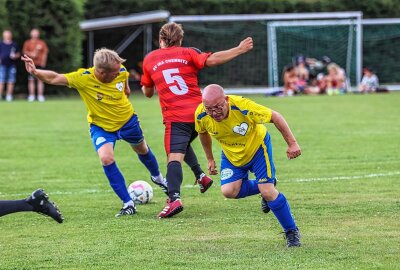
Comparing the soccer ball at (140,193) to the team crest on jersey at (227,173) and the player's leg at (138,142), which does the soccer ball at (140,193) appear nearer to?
the player's leg at (138,142)

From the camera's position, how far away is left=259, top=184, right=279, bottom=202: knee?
23.8ft

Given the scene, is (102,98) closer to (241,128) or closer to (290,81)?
(241,128)

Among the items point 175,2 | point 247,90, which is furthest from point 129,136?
point 175,2

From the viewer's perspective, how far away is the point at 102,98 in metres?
9.36

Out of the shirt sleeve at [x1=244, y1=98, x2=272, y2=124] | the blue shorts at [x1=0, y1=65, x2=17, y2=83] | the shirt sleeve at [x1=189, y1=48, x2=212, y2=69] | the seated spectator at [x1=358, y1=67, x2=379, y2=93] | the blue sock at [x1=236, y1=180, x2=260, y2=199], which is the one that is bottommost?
Result: the seated spectator at [x1=358, y1=67, x2=379, y2=93]

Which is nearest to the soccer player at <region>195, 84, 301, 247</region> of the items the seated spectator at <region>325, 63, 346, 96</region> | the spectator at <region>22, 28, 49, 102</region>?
the spectator at <region>22, 28, 49, 102</region>

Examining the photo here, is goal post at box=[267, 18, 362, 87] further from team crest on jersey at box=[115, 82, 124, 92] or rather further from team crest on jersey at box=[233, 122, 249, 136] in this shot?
team crest on jersey at box=[233, 122, 249, 136]

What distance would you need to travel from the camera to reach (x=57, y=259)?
272 inches

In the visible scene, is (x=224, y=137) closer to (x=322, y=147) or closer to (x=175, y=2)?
(x=322, y=147)

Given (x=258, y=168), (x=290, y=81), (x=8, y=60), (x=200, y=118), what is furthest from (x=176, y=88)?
(x=290, y=81)

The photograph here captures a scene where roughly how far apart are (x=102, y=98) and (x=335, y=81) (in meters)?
21.0

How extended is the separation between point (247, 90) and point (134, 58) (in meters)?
4.31

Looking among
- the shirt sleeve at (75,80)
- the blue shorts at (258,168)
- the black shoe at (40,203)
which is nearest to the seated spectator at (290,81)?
the shirt sleeve at (75,80)

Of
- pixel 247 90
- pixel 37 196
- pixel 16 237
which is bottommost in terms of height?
pixel 247 90
